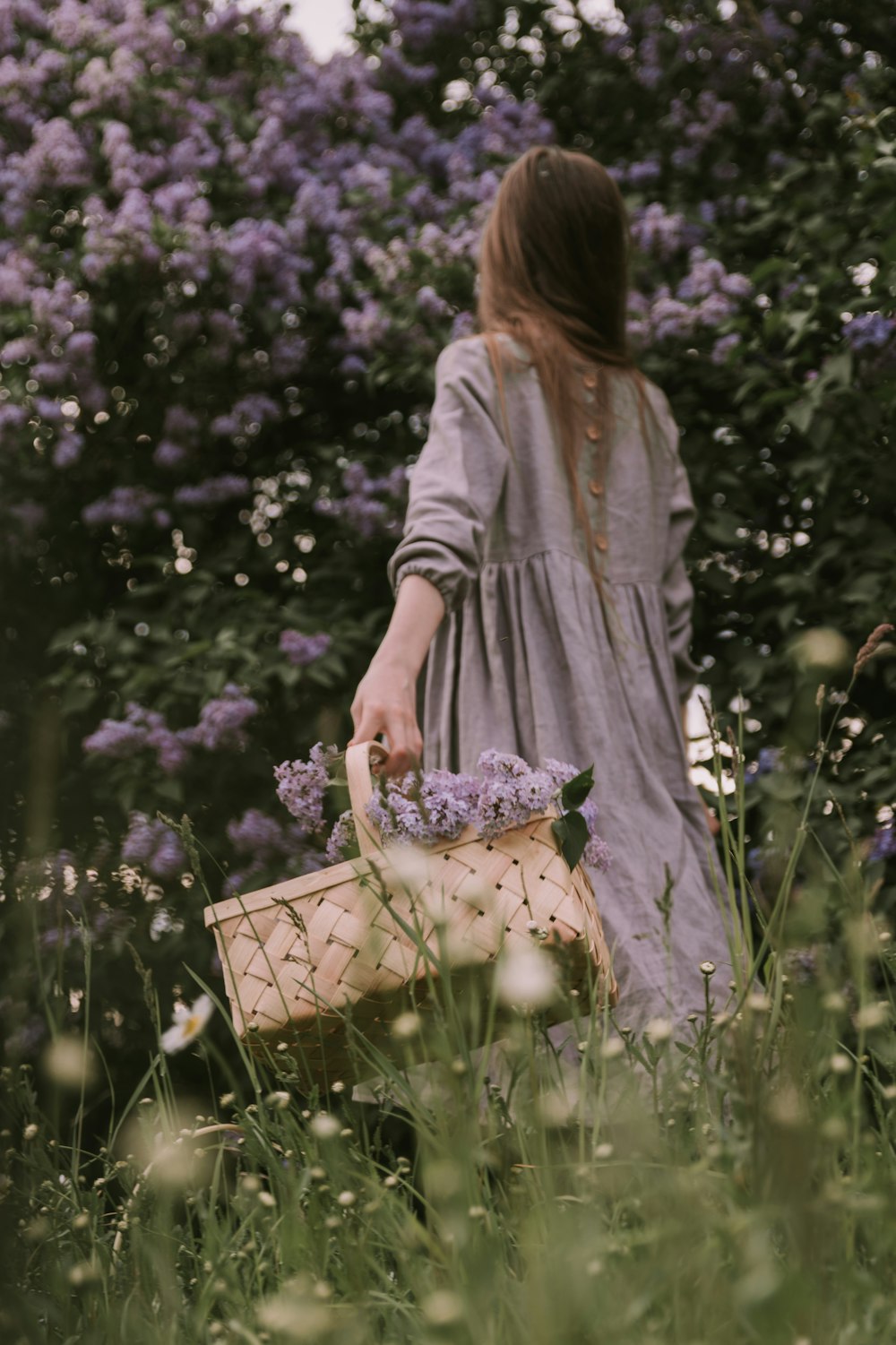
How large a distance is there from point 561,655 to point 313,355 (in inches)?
58.9

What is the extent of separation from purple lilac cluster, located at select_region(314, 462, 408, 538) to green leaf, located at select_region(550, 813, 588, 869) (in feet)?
5.16

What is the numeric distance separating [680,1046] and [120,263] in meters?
2.34

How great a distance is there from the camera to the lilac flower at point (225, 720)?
2564mm

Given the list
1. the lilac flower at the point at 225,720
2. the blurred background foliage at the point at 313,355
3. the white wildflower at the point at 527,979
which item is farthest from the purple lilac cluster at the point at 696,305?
the white wildflower at the point at 527,979

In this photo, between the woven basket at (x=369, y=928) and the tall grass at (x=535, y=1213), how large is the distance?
6cm

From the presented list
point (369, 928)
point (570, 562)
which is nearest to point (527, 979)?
point (369, 928)

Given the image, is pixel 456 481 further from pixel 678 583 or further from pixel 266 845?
pixel 266 845

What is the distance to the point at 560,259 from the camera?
7.03 ft

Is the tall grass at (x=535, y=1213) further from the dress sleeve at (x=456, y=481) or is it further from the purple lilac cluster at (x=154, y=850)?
the purple lilac cluster at (x=154, y=850)

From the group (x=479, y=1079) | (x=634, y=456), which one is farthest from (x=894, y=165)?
(x=479, y=1079)

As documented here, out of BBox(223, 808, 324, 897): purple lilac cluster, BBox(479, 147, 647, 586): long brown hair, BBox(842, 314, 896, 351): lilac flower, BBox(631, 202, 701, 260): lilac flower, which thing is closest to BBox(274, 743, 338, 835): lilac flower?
BBox(479, 147, 647, 586): long brown hair

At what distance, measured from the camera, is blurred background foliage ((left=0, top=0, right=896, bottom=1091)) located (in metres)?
2.52

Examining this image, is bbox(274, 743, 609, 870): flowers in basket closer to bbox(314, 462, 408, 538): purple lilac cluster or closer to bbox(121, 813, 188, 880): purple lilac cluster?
bbox(121, 813, 188, 880): purple lilac cluster

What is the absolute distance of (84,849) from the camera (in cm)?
246
